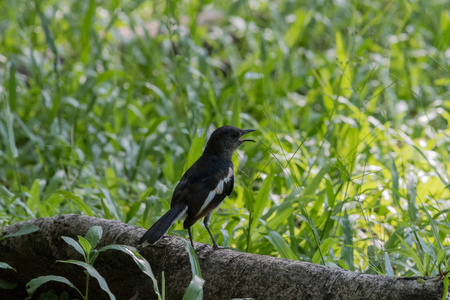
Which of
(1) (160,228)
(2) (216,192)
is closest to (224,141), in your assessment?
(2) (216,192)

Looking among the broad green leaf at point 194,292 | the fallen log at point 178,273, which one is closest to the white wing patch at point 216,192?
the fallen log at point 178,273

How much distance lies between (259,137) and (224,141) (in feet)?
4.61

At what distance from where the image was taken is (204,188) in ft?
9.89

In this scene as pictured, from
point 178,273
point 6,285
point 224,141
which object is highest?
point 224,141

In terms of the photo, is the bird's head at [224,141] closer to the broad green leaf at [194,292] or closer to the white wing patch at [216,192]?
the white wing patch at [216,192]

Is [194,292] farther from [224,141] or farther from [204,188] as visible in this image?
[224,141]

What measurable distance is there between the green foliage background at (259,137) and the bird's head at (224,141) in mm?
112

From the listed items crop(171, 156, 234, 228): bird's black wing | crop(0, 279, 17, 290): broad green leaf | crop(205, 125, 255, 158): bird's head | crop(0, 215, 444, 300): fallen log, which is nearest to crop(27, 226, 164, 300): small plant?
crop(0, 215, 444, 300): fallen log

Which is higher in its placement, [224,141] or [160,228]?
[224,141]

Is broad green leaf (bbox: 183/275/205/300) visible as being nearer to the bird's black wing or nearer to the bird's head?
the bird's black wing

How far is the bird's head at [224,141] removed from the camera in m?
3.40

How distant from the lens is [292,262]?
7.69 feet

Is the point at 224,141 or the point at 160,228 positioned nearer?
the point at 160,228

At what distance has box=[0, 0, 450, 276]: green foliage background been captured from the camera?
3285 mm
